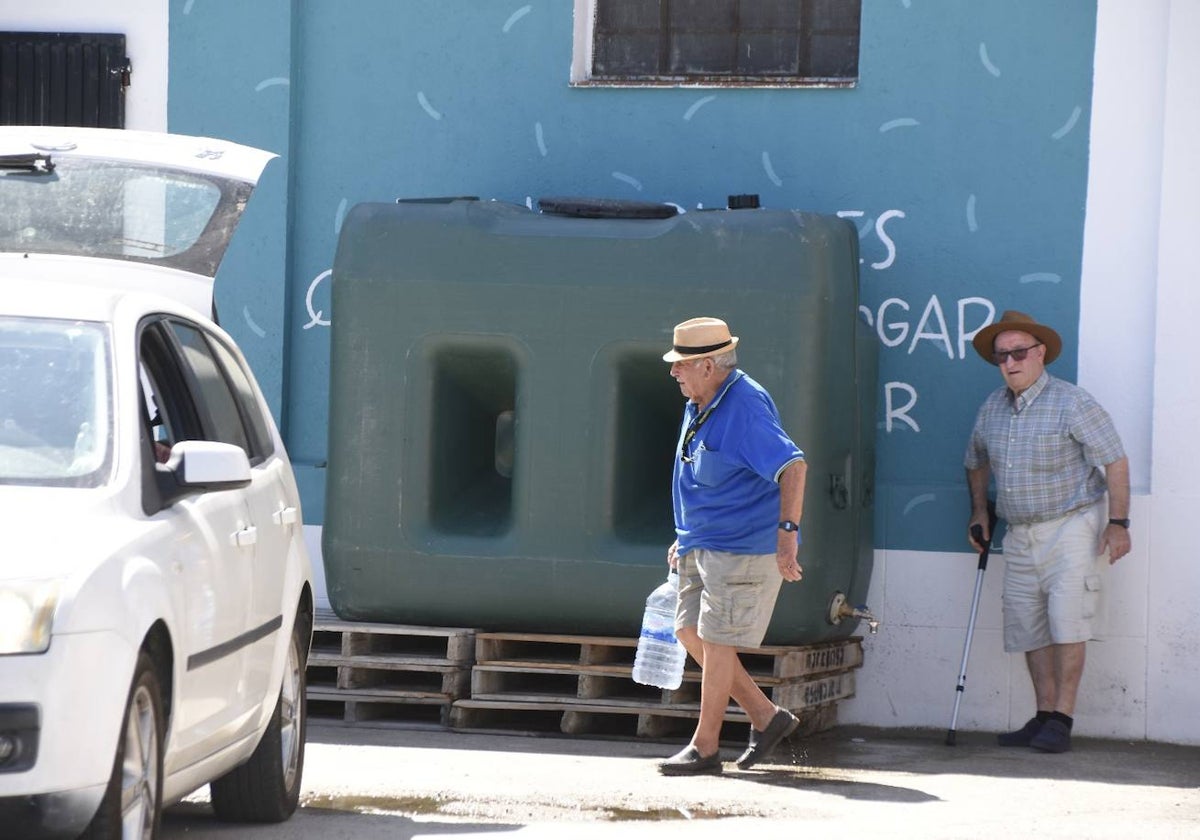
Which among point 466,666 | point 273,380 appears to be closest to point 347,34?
point 273,380


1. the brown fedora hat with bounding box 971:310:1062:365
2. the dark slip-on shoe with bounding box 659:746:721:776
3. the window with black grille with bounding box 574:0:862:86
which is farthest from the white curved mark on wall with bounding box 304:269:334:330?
the dark slip-on shoe with bounding box 659:746:721:776

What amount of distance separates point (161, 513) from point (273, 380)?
17.0 feet

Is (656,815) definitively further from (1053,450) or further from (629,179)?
(629,179)

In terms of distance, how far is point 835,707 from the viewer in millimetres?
9430

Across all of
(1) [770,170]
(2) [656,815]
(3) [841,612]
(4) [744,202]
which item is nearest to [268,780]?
(2) [656,815]

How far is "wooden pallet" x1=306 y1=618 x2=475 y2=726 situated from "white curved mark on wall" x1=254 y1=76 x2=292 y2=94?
9.40ft

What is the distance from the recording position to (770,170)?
32.0 ft

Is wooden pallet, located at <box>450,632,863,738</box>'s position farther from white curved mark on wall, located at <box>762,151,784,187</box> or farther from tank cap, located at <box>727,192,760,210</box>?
white curved mark on wall, located at <box>762,151,784,187</box>

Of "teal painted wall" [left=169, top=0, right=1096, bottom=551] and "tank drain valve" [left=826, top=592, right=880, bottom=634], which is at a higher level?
"teal painted wall" [left=169, top=0, right=1096, bottom=551]

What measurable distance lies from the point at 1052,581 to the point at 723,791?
2.44 metres

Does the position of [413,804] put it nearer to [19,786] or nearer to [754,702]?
[754,702]

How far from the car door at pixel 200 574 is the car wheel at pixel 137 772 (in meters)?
0.16

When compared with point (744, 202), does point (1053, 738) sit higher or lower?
lower

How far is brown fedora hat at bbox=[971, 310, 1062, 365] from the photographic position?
900 cm
